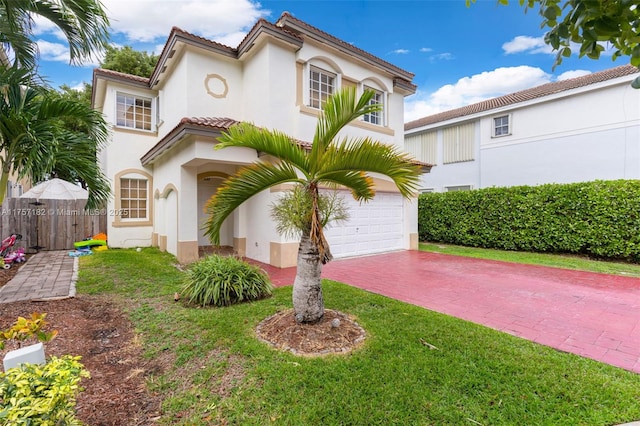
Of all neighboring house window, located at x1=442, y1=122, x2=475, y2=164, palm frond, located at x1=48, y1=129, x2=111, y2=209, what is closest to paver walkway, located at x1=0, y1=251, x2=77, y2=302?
palm frond, located at x1=48, y1=129, x2=111, y2=209

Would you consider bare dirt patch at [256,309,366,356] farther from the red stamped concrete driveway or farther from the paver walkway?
the paver walkway

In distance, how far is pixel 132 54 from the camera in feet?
64.2

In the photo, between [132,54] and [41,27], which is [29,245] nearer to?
[41,27]

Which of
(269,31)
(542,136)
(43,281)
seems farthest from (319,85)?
(542,136)

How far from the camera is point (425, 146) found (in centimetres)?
2156

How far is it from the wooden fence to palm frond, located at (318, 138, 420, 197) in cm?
1124

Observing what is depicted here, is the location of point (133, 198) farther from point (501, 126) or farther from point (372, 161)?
point (501, 126)

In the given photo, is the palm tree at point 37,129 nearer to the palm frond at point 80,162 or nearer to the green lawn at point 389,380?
the palm frond at point 80,162

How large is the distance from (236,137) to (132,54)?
66.8 ft

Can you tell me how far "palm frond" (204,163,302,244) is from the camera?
4.58 meters

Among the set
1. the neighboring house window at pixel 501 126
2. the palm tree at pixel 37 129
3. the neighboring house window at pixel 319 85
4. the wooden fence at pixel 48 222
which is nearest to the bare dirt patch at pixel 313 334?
the palm tree at pixel 37 129

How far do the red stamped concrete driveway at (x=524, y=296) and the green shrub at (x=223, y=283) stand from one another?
1362mm

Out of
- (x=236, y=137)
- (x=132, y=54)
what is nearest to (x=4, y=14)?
(x=236, y=137)

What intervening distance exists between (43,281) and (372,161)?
29.3 ft
